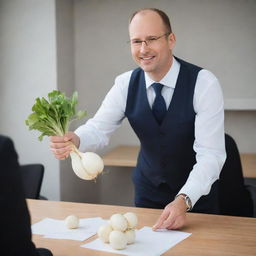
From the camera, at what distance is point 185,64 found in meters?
2.82

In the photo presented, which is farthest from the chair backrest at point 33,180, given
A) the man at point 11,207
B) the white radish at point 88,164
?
the man at point 11,207

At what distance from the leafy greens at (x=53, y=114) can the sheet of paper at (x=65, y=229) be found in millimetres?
433

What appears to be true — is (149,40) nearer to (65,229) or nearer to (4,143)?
(65,229)

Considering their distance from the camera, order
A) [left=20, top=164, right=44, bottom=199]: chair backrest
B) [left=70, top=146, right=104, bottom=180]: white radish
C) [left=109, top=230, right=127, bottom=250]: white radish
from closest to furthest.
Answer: [left=109, top=230, right=127, bottom=250]: white radish < [left=70, top=146, right=104, bottom=180]: white radish < [left=20, top=164, right=44, bottom=199]: chair backrest

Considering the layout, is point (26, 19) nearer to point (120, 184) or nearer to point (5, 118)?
point (5, 118)

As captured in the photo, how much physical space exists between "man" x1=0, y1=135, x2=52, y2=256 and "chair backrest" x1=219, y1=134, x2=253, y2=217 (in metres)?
2.25

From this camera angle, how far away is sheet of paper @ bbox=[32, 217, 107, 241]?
7.06 ft

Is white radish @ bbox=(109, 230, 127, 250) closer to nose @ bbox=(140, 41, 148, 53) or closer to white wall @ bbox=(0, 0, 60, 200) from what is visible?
nose @ bbox=(140, 41, 148, 53)

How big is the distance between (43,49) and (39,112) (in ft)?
6.92

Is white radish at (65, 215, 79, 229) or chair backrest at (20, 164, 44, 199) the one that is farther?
chair backrest at (20, 164, 44, 199)

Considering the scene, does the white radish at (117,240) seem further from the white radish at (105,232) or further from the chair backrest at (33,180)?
the chair backrest at (33,180)

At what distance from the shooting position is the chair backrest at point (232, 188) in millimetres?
3340

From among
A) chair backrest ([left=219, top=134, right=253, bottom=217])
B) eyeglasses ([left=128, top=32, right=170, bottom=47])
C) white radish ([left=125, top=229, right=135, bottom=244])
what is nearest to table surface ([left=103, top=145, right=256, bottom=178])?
chair backrest ([left=219, top=134, right=253, bottom=217])

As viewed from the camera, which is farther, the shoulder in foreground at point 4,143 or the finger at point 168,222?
the finger at point 168,222
